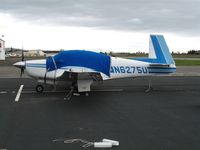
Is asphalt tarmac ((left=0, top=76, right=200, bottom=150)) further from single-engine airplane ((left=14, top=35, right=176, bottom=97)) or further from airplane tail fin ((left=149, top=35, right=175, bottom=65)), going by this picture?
airplane tail fin ((left=149, top=35, right=175, bottom=65))

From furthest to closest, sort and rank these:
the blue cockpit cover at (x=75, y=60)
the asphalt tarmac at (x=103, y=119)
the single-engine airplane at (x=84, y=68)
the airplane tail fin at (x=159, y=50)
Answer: the airplane tail fin at (x=159, y=50) → the blue cockpit cover at (x=75, y=60) → the single-engine airplane at (x=84, y=68) → the asphalt tarmac at (x=103, y=119)

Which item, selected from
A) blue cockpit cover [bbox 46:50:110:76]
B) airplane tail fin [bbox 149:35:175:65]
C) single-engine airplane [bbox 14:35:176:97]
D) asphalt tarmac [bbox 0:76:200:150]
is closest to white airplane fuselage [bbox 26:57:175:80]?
single-engine airplane [bbox 14:35:176:97]

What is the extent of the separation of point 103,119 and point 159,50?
838cm

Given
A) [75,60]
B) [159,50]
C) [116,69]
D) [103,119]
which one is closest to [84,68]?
[75,60]

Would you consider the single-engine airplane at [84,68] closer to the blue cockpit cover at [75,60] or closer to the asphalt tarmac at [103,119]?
the blue cockpit cover at [75,60]

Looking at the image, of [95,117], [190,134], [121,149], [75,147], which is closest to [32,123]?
[95,117]

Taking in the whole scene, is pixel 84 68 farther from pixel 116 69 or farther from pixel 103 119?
pixel 103 119

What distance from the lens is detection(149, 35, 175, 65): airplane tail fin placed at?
16.7 m

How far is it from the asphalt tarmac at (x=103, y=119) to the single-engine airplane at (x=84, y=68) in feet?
2.34

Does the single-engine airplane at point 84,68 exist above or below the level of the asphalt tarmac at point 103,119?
above

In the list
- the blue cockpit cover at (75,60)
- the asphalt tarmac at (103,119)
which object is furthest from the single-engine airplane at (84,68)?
the asphalt tarmac at (103,119)

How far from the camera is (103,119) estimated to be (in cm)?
943

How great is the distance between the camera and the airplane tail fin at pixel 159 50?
658 inches

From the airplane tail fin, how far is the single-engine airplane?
21 centimetres
